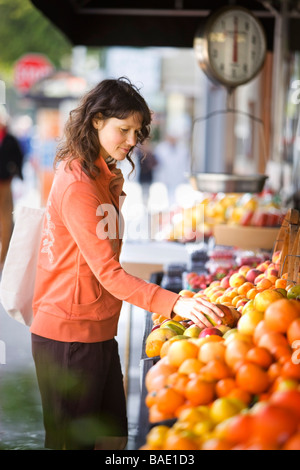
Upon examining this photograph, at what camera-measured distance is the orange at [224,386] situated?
2008 millimetres

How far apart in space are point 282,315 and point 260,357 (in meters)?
0.24

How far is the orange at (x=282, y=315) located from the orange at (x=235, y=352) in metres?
0.16

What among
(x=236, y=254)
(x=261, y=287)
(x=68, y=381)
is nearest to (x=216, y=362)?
(x=68, y=381)

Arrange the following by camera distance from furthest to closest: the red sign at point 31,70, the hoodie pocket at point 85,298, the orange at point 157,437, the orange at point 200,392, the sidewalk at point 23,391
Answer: the red sign at point 31,70
the sidewalk at point 23,391
the hoodie pocket at point 85,298
the orange at point 200,392
the orange at point 157,437

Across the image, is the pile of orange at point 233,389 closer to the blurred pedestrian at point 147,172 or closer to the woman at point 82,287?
the woman at point 82,287

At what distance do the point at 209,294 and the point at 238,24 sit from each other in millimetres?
2753

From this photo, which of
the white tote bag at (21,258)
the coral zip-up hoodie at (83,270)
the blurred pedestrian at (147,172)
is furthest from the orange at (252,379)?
the blurred pedestrian at (147,172)

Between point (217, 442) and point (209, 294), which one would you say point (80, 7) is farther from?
point (217, 442)

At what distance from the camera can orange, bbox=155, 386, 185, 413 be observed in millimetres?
2037

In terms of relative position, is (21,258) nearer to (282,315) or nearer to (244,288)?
(244,288)

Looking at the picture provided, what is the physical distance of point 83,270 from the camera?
2658 mm

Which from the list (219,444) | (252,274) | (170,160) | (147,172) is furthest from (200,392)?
(170,160)

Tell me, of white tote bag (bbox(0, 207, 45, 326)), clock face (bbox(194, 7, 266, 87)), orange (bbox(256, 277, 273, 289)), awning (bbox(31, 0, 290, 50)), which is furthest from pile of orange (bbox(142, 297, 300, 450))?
awning (bbox(31, 0, 290, 50))

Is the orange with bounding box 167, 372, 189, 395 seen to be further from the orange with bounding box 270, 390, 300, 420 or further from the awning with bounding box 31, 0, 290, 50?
the awning with bounding box 31, 0, 290, 50
